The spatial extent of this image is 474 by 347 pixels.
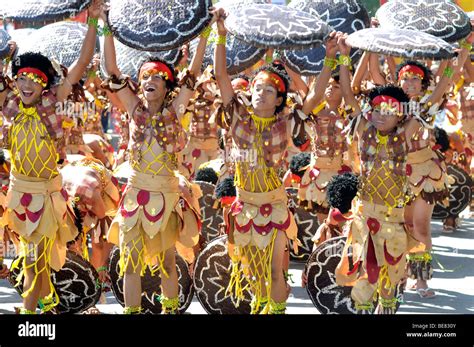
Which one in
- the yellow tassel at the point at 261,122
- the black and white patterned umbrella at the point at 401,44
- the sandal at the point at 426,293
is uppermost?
the black and white patterned umbrella at the point at 401,44

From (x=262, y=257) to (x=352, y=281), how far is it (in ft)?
2.09

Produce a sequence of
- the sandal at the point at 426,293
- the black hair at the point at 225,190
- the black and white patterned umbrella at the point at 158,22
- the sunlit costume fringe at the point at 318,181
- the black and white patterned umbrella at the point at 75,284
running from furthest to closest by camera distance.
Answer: the sunlit costume fringe at the point at 318,181, the sandal at the point at 426,293, the black hair at the point at 225,190, the black and white patterned umbrella at the point at 75,284, the black and white patterned umbrella at the point at 158,22

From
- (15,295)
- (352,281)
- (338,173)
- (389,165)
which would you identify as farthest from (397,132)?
(15,295)

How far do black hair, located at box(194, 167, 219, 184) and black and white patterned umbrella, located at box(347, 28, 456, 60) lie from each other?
10.9 ft

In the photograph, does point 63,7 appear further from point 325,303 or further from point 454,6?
point 454,6

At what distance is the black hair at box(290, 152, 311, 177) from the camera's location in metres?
9.78

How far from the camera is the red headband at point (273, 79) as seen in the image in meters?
7.09

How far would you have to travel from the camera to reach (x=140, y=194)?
711 centimetres

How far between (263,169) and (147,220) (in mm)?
832

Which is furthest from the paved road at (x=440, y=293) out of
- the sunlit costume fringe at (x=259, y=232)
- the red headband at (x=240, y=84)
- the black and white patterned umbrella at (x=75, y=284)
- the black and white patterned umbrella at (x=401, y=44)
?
the black and white patterned umbrella at (x=401, y=44)

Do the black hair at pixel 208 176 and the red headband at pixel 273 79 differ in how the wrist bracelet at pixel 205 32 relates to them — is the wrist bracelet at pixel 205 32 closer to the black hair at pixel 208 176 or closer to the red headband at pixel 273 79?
the red headband at pixel 273 79

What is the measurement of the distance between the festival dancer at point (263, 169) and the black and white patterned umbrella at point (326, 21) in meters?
1.22

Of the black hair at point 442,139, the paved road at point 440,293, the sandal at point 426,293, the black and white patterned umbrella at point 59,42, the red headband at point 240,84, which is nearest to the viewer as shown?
the paved road at point 440,293

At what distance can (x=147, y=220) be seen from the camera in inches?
279
